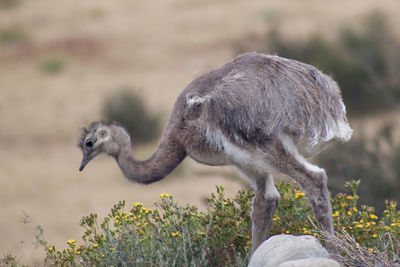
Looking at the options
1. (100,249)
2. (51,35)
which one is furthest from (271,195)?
(51,35)

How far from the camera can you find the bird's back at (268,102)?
5.81 m

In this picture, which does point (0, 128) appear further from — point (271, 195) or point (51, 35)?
point (271, 195)

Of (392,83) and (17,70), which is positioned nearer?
(392,83)

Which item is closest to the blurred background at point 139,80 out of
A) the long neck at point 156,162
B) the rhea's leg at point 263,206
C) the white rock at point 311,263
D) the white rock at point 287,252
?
the rhea's leg at point 263,206

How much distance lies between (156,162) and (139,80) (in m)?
20.1

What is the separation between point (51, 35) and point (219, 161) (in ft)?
89.4

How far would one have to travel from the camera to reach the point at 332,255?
5.78m

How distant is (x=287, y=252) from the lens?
5504 millimetres

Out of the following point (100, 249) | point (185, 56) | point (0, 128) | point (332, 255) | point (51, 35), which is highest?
point (51, 35)

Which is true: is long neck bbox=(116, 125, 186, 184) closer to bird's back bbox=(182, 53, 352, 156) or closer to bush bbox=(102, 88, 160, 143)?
bird's back bbox=(182, 53, 352, 156)

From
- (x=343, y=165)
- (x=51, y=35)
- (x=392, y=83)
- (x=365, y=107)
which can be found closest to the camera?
(x=343, y=165)

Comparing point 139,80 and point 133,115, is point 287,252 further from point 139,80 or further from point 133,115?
point 139,80

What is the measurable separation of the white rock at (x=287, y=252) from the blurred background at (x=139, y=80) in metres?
4.87

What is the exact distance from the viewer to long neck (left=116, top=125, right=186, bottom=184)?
20.8ft
